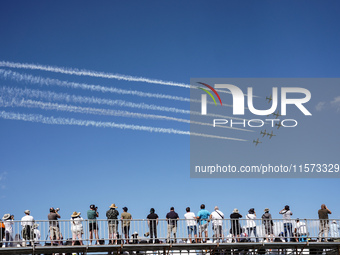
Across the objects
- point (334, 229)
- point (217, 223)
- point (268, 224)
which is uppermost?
point (217, 223)

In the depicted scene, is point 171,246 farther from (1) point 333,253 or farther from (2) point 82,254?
(1) point 333,253

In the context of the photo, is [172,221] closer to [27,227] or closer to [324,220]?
[27,227]

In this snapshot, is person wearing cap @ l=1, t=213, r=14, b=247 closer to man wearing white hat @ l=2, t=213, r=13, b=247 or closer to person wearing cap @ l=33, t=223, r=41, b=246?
man wearing white hat @ l=2, t=213, r=13, b=247

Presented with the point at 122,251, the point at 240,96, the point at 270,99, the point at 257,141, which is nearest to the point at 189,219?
the point at 122,251

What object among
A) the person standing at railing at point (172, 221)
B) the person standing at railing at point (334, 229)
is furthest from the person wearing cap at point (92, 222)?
the person standing at railing at point (334, 229)

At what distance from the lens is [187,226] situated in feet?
104

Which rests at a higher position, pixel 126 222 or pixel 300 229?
pixel 126 222

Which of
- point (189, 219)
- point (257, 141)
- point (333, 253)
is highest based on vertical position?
point (257, 141)

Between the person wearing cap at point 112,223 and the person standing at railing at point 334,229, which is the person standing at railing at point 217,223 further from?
the person standing at railing at point 334,229

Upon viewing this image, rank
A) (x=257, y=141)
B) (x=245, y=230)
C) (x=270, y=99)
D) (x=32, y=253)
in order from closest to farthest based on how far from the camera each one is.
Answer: (x=32, y=253) < (x=245, y=230) < (x=270, y=99) < (x=257, y=141)

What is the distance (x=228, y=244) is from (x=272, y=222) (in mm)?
A: 2611

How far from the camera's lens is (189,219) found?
103 feet

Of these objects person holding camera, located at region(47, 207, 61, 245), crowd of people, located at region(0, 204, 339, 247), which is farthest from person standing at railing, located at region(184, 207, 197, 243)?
person holding camera, located at region(47, 207, 61, 245)

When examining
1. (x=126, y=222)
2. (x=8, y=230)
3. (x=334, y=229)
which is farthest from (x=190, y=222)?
(x=8, y=230)
